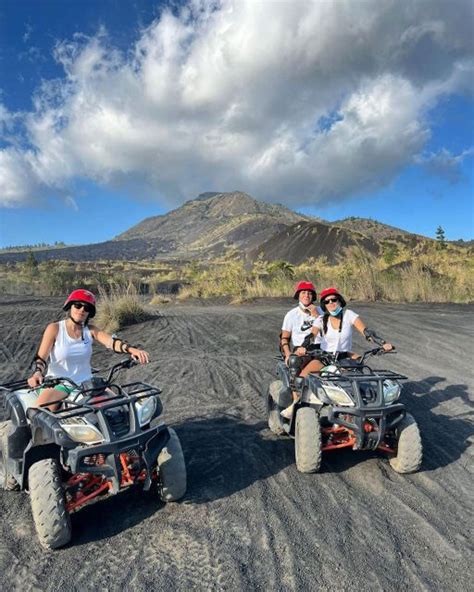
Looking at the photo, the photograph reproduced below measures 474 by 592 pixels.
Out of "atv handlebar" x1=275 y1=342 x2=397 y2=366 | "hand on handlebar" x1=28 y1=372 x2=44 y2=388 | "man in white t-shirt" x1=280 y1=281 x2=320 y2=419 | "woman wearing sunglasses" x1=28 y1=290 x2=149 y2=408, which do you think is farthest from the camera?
"man in white t-shirt" x1=280 y1=281 x2=320 y2=419

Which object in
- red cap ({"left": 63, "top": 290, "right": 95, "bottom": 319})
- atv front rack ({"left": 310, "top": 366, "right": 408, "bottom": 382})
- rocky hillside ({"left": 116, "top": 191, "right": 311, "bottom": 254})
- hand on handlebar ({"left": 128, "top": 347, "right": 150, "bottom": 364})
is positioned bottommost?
atv front rack ({"left": 310, "top": 366, "right": 408, "bottom": 382})

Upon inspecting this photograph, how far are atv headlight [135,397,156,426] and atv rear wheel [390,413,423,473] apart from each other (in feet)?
7.27

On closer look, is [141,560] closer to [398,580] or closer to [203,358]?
[398,580]

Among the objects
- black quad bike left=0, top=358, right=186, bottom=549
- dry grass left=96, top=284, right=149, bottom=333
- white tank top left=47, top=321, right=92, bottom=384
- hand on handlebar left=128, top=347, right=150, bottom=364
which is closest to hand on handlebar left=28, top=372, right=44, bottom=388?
black quad bike left=0, top=358, right=186, bottom=549

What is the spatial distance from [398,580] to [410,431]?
4.92ft

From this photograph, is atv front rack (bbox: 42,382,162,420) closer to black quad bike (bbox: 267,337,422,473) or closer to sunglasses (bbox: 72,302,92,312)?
sunglasses (bbox: 72,302,92,312)

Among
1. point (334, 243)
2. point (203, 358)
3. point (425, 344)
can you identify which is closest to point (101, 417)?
point (203, 358)

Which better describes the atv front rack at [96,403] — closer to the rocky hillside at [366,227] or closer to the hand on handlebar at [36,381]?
the hand on handlebar at [36,381]

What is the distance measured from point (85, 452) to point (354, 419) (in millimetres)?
2247

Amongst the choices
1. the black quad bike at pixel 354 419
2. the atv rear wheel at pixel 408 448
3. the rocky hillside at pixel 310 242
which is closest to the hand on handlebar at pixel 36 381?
the black quad bike at pixel 354 419

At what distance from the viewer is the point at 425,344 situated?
10641 millimetres

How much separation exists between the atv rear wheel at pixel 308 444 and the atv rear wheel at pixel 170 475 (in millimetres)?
1133

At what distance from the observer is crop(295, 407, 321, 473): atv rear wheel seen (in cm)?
422

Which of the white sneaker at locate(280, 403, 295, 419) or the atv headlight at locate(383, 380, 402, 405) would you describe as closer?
the atv headlight at locate(383, 380, 402, 405)
